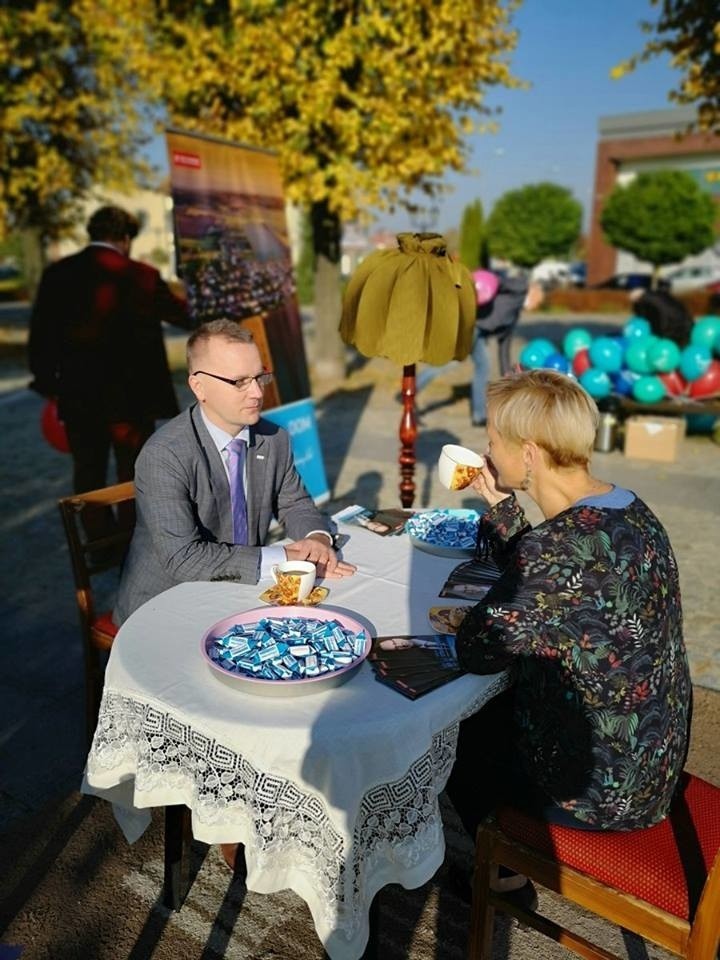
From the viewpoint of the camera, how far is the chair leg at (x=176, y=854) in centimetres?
254

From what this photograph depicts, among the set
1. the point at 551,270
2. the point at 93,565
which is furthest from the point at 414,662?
the point at 551,270

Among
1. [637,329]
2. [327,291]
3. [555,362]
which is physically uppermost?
[327,291]

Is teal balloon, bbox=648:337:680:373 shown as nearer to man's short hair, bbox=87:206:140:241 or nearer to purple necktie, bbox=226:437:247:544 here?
man's short hair, bbox=87:206:140:241

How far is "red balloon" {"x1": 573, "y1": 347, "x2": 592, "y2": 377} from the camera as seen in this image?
9.30 m

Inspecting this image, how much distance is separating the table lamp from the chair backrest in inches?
55.2

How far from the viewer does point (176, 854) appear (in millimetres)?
2559

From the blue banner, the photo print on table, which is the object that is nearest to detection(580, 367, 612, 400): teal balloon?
the blue banner

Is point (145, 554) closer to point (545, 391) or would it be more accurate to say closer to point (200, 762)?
point (200, 762)

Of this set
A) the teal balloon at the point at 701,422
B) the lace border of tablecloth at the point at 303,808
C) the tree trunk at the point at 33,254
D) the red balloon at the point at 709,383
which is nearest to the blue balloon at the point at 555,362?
the red balloon at the point at 709,383

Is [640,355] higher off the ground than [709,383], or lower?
higher

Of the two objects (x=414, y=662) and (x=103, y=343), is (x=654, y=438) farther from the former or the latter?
(x=414, y=662)

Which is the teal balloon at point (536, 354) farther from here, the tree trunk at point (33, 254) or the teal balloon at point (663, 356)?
the tree trunk at point (33, 254)

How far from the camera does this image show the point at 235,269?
18.4 feet

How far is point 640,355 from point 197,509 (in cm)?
694
